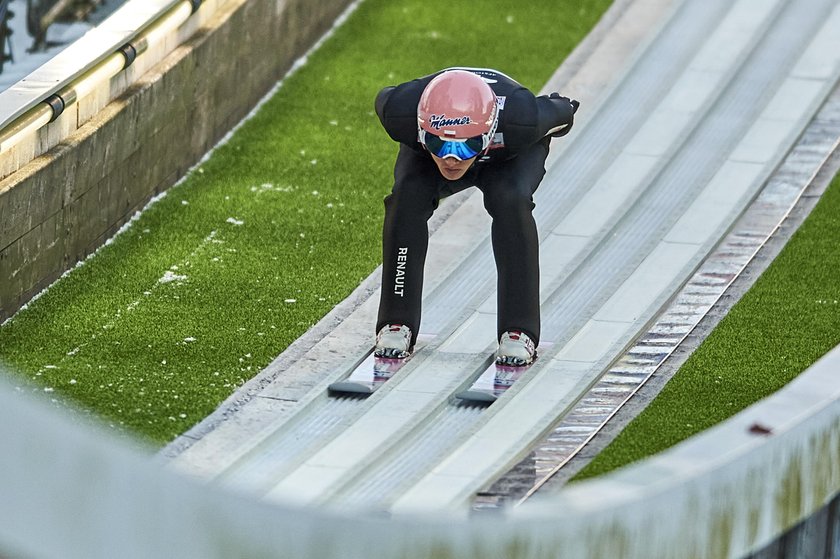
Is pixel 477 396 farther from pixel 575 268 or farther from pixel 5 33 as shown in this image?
pixel 5 33

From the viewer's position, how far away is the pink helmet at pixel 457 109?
5.43 m

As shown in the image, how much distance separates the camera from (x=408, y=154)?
5914 mm

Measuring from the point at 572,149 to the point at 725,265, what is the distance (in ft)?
5.48

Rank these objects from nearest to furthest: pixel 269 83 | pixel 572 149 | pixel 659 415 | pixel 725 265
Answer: pixel 659 415 → pixel 725 265 → pixel 572 149 → pixel 269 83

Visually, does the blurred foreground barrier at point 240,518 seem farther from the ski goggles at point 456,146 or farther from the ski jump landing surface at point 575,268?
the ski goggles at point 456,146

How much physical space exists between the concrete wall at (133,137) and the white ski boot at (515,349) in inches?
78.9

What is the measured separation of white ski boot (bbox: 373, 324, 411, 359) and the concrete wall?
1.53 meters

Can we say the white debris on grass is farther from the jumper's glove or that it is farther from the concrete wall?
the jumper's glove

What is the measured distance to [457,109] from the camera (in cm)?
543

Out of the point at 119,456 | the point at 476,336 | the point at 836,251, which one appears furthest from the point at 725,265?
the point at 119,456

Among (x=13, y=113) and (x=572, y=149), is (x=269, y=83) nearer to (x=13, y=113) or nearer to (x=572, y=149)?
(x=572, y=149)

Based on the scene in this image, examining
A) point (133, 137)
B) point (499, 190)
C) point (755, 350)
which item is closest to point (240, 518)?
point (499, 190)

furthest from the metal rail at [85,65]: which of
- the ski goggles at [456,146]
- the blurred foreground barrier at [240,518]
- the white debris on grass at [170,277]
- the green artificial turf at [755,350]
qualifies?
the blurred foreground barrier at [240,518]

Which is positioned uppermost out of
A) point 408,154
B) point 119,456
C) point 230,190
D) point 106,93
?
point 119,456
